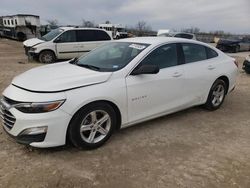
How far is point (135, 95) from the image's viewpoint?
13.4ft

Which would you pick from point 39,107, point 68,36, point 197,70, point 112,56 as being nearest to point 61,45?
point 68,36

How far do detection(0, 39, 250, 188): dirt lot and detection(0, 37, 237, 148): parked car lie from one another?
27 centimetres

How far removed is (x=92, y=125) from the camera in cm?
377

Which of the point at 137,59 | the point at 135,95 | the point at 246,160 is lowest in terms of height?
the point at 246,160

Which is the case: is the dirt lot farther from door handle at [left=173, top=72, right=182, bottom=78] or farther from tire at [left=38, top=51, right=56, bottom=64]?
tire at [left=38, top=51, right=56, bottom=64]

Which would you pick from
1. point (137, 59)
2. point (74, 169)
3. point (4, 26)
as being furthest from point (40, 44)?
point (4, 26)

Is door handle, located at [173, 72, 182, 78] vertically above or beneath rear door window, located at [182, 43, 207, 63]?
beneath

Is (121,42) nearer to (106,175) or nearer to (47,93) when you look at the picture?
(47,93)

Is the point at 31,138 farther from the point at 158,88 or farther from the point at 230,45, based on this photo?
the point at 230,45

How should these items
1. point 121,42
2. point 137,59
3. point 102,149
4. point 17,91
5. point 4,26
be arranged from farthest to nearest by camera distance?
point 4,26 → point 121,42 → point 137,59 → point 102,149 → point 17,91

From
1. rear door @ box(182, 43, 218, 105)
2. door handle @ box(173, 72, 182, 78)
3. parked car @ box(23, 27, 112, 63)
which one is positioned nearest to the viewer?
door handle @ box(173, 72, 182, 78)

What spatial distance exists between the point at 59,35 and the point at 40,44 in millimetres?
945

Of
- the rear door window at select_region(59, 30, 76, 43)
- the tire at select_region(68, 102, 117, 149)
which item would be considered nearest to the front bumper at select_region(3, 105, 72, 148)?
the tire at select_region(68, 102, 117, 149)

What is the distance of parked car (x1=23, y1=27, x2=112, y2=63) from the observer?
484 inches
